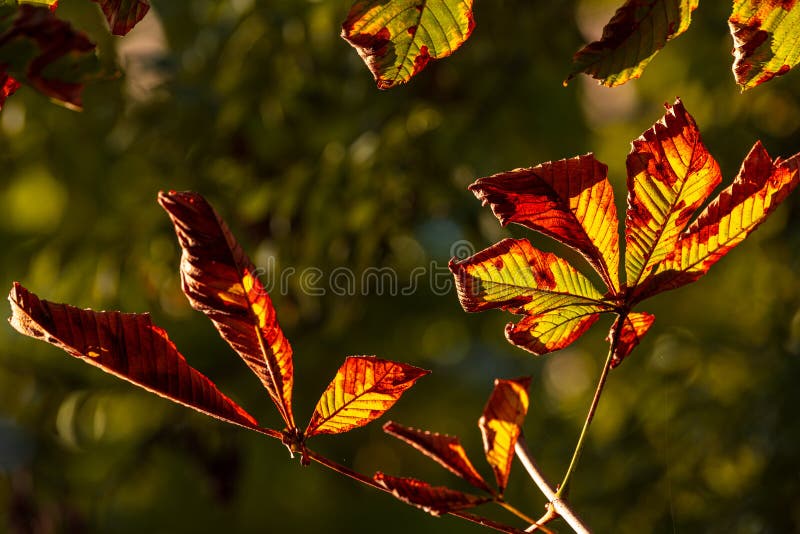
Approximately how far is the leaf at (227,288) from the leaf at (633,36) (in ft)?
0.44

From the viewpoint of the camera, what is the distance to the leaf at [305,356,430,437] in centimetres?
28

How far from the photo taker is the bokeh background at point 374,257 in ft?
3.23

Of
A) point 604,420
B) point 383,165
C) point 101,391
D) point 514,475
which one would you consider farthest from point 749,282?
point 101,391

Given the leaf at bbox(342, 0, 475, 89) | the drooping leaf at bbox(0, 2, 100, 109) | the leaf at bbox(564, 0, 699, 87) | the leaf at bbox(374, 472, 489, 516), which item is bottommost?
the leaf at bbox(374, 472, 489, 516)

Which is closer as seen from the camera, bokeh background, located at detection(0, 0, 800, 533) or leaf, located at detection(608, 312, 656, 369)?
leaf, located at detection(608, 312, 656, 369)

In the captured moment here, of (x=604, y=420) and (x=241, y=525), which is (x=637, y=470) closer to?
(x=604, y=420)

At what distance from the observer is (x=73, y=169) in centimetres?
126

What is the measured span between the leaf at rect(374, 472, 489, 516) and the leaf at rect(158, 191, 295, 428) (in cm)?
6

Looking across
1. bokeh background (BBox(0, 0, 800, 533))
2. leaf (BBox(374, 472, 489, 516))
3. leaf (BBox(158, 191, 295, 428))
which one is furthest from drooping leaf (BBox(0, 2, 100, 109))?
bokeh background (BBox(0, 0, 800, 533))

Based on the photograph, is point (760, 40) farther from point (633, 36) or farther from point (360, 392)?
point (360, 392)

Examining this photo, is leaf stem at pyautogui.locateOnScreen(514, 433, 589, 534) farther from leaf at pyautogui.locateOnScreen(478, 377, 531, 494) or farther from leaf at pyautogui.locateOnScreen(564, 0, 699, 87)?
leaf at pyautogui.locateOnScreen(564, 0, 699, 87)

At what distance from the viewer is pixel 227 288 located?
0.25 metres

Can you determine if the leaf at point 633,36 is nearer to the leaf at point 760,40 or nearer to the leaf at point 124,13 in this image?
the leaf at point 760,40

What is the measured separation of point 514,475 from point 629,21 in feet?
3.91
